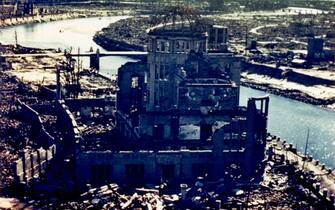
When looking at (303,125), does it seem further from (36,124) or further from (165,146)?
(36,124)

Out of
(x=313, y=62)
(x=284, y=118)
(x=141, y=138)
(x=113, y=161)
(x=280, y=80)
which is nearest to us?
(x=113, y=161)

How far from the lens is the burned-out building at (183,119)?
54.4 m

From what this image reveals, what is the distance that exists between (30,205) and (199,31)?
2866 centimetres

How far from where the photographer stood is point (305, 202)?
50.2 m

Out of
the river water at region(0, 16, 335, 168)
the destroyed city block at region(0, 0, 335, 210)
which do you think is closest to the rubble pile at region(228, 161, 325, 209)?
the destroyed city block at region(0, 0, 335, 210)

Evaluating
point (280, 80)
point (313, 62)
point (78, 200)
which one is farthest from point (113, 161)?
point (313, 62)

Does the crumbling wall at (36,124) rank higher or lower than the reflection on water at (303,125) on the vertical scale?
higher

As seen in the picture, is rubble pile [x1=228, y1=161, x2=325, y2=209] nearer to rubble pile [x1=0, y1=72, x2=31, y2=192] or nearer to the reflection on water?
the reflection on water

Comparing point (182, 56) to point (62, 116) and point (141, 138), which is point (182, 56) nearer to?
point (141, 138)

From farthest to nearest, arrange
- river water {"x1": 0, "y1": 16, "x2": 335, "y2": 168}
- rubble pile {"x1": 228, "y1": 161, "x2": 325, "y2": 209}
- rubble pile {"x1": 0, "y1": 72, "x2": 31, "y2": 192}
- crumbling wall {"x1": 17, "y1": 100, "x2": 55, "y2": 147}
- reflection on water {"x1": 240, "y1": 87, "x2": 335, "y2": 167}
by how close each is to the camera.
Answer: river water {"x1": 0, "y1": 16, "x2": 335, "y2": 168}
reflection on water {"x1": 240, "y1": 87, "x2": 335, "y2": 167}
crumbling wall {"x1": 17, "y1": 100, "x2": 55, "y2": 147}
rubble pile {"x1": 0, "y1": 72, "x2": 31, "y2": 192}
rubble pile {"x1": 228, "y1": 161, "x2": 325, "y2": 209}

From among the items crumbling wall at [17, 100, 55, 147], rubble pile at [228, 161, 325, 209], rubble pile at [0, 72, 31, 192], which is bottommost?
rubble pile at [228, 161, 325, 209]

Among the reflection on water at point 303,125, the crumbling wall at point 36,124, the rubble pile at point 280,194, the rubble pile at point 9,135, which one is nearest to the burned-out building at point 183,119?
the rubble pile at point 280,194

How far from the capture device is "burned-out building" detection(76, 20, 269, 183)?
5438cm

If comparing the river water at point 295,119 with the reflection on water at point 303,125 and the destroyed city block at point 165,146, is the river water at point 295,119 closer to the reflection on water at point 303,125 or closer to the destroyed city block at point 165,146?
the reflection on water at point 303,125
